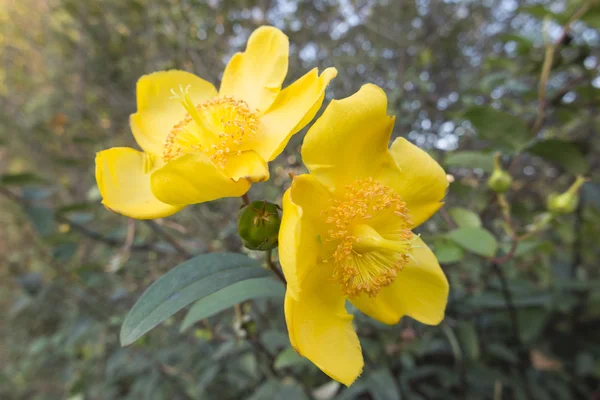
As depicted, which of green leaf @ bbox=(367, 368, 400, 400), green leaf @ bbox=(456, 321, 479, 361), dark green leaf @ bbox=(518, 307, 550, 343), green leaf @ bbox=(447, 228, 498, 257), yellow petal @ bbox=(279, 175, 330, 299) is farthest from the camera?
dark green leaf @ bbox=(518, 307, 550, 343)

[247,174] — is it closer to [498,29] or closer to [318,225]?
[318,225]

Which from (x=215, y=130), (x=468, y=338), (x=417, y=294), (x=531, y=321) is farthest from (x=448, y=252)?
(x=531, y=321)

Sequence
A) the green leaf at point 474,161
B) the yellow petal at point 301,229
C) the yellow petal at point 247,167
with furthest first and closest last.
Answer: the green leaf at point 474,161 < the yellow petal at point 247,167 < the yellow petal at point 301,229

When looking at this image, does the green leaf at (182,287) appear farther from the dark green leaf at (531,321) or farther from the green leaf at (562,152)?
the dark green leaf at (531,321)

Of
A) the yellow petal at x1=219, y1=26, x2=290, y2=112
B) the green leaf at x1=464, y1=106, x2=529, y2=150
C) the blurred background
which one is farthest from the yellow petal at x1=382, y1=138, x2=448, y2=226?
the green leaf at x1=464, y1=106, x2=529, y2=150

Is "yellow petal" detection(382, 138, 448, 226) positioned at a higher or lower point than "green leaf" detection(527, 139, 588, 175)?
higher

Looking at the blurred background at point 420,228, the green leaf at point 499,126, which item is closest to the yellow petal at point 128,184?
the blurred background at point 420,228

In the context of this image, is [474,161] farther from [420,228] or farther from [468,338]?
[468,338]

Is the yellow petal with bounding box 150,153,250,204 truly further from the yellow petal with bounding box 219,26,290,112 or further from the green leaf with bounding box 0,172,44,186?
the green leaf with bounding box 0,172,44,186
